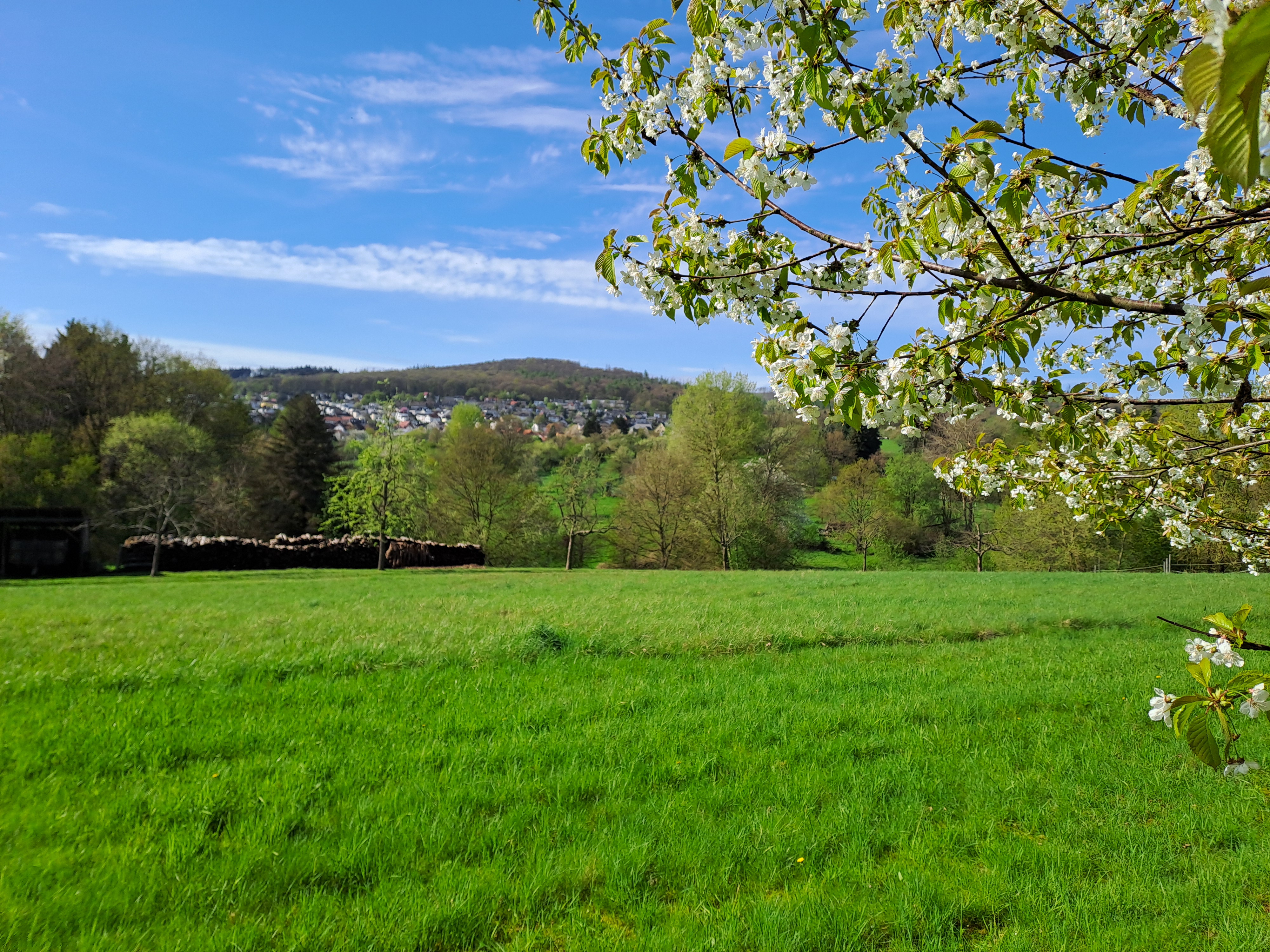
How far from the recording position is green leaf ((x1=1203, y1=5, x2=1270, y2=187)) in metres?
0.63

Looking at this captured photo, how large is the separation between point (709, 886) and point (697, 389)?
41327 millimetres

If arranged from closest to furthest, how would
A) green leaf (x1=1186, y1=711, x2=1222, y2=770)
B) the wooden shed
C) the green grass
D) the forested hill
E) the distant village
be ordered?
green leaf (x1=1186, y1=711, x2=1222, y2=770) < the green grass < the wooden shed < the distant village < the forested hill

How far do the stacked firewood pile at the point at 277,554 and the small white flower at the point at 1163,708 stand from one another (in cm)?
3480

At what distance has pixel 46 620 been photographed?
9.35 meters

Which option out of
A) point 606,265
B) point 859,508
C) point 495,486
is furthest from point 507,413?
point 606,265

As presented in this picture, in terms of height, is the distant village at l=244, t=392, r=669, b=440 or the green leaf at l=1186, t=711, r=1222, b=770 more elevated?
the distant village at l=244, t=392, r=669, b=440

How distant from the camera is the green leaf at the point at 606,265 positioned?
304 cm

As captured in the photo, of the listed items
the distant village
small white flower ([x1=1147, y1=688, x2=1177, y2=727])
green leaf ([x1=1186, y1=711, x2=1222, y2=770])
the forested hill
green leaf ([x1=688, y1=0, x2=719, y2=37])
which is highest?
the forested hill

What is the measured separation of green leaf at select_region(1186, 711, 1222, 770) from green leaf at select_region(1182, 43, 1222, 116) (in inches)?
68.8

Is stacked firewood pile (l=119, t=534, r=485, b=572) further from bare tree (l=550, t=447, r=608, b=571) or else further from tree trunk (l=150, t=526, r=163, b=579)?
bare tree (l=550, t=447, r=608, b=571)

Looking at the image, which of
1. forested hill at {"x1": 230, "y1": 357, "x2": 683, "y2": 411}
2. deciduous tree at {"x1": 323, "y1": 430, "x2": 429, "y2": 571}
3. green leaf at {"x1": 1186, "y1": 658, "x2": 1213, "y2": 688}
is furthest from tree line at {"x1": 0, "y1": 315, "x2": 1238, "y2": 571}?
forested hill at {"x1": 230, "y1": 357, "x2": 683, "y2": 411}

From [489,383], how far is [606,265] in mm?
164925

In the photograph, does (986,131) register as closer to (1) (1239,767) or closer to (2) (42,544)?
(1) (1239,767)

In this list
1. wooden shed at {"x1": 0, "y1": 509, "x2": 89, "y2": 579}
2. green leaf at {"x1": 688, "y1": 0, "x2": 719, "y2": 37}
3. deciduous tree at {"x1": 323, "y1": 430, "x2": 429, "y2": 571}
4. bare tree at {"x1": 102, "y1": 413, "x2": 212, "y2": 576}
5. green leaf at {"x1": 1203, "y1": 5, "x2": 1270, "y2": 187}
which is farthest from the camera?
bare tree at {"x1": 102, "y1": 413, "x2": 212, "y2": 576}
